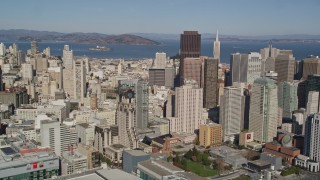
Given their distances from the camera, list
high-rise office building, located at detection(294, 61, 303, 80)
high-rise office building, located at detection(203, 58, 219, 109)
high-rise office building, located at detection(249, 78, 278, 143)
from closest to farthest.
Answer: high-rise office building, located at detection(249, 78, 278, 143) → high-rise office building, located at detection(203, 58, 219, 109) → high-rise office building, located at detection(294, 61, 303, 80)

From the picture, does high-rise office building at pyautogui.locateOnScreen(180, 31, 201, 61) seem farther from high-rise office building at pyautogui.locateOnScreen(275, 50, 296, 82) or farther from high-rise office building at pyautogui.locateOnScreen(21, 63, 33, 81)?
high-rise office building at pyautogui.locateOnScreen(21, 63, 33, 81)

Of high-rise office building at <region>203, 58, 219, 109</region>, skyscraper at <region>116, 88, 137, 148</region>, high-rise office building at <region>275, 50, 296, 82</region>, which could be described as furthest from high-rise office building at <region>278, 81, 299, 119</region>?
skyscraper at <region>116, 88, 137, 148</region>

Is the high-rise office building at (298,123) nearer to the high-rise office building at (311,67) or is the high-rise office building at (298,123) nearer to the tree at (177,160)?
the tree at (177,160)

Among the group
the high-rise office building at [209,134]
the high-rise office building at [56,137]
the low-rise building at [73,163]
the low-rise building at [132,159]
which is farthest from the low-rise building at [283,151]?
the high-rise office building at [56,137]

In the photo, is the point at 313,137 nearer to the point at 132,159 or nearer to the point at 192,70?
the point at 132,159

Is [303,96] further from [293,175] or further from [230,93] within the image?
[293,175]

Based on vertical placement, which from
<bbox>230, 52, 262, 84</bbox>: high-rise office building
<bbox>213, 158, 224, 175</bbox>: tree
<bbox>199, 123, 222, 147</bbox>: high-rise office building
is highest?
<bbox>230, 52, 262, 84</bbox>: high-rise office building

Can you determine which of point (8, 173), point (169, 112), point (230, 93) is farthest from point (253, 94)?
point (8, 173)
